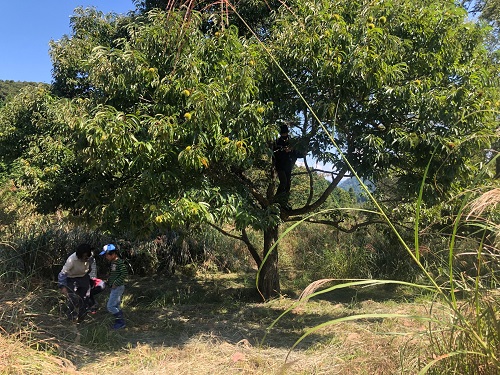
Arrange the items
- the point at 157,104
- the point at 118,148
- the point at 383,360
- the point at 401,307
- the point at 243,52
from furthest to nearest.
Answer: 1. the point at 401,307
2. the point at 243,52
3. the point at 157,104
4. the point at 118,148
5. the point at 383,360

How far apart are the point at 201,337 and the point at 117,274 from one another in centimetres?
163

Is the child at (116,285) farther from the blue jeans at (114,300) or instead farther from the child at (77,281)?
the child at (77,281)

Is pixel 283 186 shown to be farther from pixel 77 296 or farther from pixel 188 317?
pixel 77 296

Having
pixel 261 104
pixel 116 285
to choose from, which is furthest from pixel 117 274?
pixel 261 104

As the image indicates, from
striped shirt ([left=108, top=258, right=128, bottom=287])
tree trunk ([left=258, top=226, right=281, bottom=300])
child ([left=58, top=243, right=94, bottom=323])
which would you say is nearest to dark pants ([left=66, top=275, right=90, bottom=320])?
child ([left=58, top=243, right=94, bottom=323])

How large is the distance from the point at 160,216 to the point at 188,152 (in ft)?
2.37

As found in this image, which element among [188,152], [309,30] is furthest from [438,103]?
[188,152]

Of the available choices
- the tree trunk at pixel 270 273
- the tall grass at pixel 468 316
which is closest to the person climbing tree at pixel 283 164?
the tree trunk at pixel 270 273

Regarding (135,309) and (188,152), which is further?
(135,309)

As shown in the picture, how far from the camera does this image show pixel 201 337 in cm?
554

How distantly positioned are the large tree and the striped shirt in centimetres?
94

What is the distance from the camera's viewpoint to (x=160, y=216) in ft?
13.7

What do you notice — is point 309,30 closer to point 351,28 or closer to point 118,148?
Answer: point 351,28

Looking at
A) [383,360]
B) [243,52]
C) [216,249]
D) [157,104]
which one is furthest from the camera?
[216,249]
